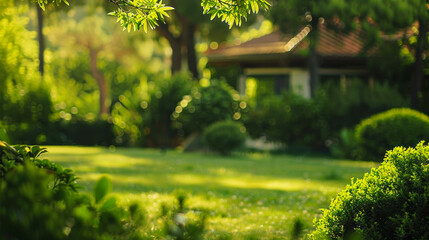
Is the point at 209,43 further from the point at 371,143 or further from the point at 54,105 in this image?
the point at 371,143

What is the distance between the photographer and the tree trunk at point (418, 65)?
2492 cm

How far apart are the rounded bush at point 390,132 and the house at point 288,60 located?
8.54 metres

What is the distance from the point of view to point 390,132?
18.8 m

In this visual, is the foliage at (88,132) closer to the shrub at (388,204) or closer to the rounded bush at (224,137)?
the rounded bush at (224,137)

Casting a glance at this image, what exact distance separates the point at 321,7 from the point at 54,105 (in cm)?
1229

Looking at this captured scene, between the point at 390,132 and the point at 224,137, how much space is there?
593cm

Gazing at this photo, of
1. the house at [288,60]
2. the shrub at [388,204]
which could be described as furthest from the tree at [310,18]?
the shrub at [388,204]

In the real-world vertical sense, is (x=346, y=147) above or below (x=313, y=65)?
below

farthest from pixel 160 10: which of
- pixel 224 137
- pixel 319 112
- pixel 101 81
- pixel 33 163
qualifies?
pixel 101 81

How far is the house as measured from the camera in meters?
28.7

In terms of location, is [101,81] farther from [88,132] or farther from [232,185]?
[232,185]

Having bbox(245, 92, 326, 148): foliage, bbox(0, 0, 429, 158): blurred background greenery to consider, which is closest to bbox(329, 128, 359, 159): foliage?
bbox(0, 0, 429, 158): blurred background greenery

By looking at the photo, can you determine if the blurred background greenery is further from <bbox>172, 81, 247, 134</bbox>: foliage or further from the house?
the house

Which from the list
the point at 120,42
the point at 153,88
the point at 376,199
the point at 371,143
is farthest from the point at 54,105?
the point at 120,42
